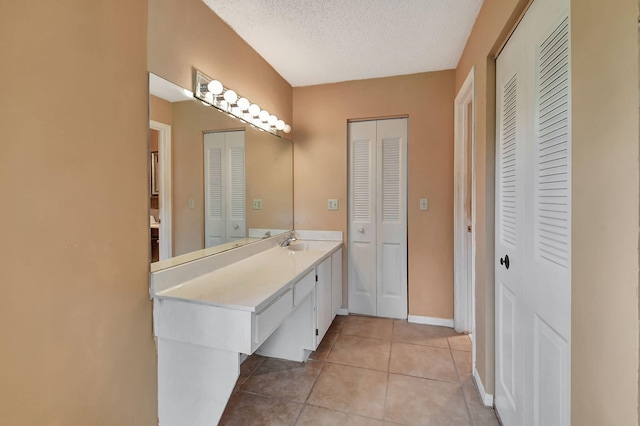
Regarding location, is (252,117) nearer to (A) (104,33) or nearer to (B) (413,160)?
(A) (104,33)

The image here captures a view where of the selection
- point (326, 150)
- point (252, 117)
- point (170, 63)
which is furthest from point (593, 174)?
point (326, 150)

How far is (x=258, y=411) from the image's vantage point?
158cm

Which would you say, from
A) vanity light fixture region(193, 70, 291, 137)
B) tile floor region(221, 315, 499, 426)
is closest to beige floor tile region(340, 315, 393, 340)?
tile floor region(221, 315, 499, 426)

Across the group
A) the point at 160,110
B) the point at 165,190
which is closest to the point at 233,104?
the point at 160,110

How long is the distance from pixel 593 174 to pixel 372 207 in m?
2.05

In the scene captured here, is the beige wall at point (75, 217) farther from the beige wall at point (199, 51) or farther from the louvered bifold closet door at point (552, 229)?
→ the louvered bifold closet door at point (552, 229)

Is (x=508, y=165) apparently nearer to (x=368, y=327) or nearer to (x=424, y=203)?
(x=424, y=203)

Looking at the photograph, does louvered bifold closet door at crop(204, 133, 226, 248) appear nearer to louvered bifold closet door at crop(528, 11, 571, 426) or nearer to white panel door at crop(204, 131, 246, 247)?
white panel door at crop(204, 131, 246, 247)

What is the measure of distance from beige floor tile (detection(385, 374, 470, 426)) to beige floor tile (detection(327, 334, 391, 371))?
0.61ft

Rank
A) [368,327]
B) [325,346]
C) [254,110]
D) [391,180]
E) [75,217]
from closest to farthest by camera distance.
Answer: [75,217]
[254,110]
[325,346]
[368,327]
[391,180]

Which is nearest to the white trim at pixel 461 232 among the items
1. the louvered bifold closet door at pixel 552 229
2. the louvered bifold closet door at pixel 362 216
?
the louvered bifold closet door at pixel 362 216

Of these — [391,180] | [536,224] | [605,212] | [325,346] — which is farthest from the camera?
[391,180]

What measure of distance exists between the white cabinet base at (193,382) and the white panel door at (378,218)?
1698 mm

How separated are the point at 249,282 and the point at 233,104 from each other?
1187mm
